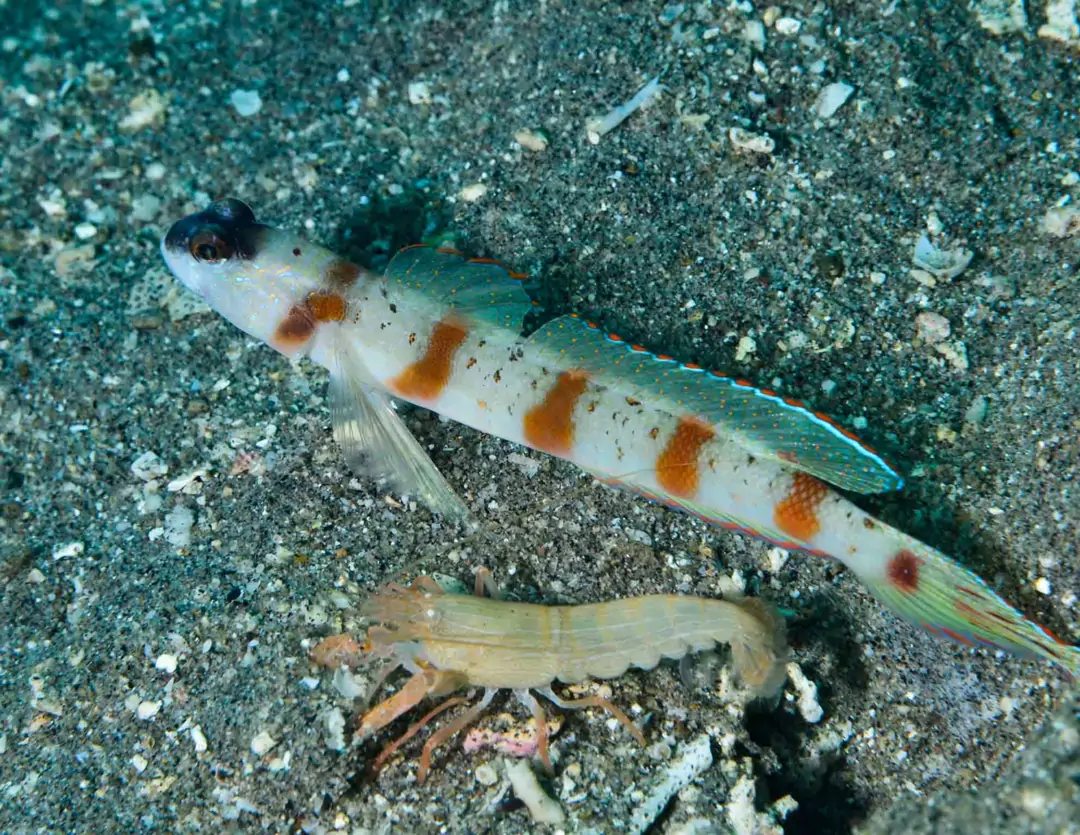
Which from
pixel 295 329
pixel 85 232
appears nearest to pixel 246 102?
pixel 85 232

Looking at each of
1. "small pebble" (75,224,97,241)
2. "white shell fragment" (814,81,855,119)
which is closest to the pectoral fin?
"small pebble" (75,224,97,241)

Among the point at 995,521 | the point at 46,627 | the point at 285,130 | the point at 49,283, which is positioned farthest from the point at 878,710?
the point at 49,283

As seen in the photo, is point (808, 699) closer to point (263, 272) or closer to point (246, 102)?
point (263, 272)

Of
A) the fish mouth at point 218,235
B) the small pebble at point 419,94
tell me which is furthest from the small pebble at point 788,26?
the fish mouth at point 218,235

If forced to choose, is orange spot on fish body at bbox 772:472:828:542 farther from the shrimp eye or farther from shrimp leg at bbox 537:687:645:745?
the shrimp eye

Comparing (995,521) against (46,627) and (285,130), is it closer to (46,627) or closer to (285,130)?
(46,627)

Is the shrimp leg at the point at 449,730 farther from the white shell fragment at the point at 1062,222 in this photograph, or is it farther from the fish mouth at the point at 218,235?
the white shell fragment at the point at 1062,222
